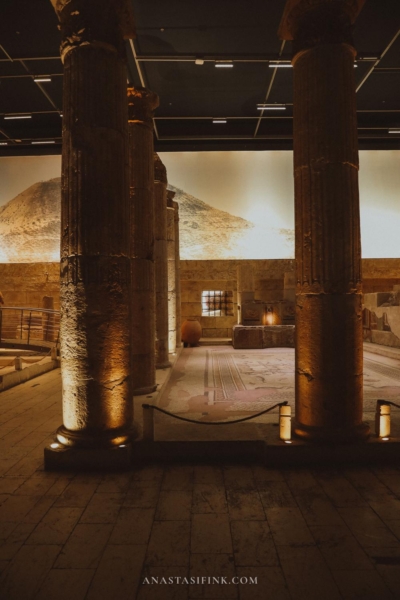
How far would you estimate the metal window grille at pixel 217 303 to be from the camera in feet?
60.0

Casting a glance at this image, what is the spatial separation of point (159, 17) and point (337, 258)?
7.59 meters

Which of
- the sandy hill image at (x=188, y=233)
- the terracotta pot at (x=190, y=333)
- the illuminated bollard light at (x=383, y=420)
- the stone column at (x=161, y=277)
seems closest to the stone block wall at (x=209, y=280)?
the sandy hill image at (x=188, y=233)

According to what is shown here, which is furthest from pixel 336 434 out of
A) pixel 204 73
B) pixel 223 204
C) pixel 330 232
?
pixel 223 204

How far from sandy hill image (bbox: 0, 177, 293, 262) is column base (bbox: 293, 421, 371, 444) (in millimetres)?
15172

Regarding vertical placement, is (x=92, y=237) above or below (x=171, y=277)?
below

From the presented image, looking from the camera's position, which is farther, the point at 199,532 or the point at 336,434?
the point at 336,434

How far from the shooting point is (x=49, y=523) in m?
3.02

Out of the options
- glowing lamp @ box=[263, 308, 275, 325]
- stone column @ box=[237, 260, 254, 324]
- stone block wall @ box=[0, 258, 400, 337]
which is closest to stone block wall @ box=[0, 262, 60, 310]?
stone block wall @ box=[0, 258, 400, 337]

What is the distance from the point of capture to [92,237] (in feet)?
13.0

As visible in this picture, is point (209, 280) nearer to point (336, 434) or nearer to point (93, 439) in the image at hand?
point (336, 434)

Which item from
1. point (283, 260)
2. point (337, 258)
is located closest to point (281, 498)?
point (337, 258)

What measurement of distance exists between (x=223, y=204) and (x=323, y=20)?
14682 millimetres

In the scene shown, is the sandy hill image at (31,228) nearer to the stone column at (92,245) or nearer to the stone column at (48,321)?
the stone column at (48,321)

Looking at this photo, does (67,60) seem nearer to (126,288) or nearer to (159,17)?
(126,288)
